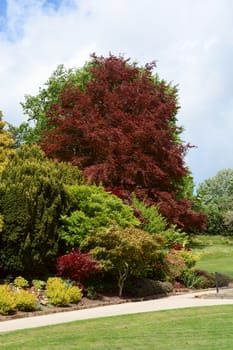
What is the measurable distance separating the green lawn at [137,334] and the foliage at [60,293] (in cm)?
364

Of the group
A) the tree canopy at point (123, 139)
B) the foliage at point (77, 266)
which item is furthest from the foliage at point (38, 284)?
the tree canopy at point (123, 139)

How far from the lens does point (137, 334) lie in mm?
9477

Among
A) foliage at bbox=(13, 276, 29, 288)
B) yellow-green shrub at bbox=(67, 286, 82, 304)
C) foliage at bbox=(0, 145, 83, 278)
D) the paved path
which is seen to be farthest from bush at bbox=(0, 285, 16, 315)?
foliage at bbox=(0, 145, 83, 278)

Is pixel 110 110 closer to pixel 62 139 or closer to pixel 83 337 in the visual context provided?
pixel 62 139

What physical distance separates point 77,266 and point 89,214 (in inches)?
112

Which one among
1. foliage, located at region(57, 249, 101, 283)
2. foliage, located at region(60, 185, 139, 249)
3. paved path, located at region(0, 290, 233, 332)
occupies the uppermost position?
foliage, located at region(60, 185, 139, 249)

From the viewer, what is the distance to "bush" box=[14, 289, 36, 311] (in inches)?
565

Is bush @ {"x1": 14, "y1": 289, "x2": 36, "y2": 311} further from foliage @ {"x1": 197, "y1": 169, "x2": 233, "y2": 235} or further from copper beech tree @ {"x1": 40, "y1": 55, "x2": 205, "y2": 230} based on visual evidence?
foliage @ {"x1": 197, "y1": 169, "x2": 233, "y2": 235}

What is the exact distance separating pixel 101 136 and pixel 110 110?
92.8 inches

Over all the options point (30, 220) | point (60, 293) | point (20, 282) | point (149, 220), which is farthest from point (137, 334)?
point (149, 220)

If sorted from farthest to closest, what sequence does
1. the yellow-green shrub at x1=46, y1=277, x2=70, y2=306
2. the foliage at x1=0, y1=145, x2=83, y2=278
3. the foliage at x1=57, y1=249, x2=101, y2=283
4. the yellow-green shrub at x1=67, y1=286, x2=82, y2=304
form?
the foliage at x1=0, y1=145, x2=83, y2=278
the foliage at x1=57, y1=249, x2=101, y2=283
the yellow-green shrub at x1=67, y1=286, x2=82, y2=304
the yellow-green shrub at x1=46, y1=277, x2=70, y2=306

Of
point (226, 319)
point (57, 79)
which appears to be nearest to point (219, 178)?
point (57, 79)

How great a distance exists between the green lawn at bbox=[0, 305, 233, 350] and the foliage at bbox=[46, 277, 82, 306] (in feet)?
11.9

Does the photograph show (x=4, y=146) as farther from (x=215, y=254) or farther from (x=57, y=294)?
(x=215, y=254)
